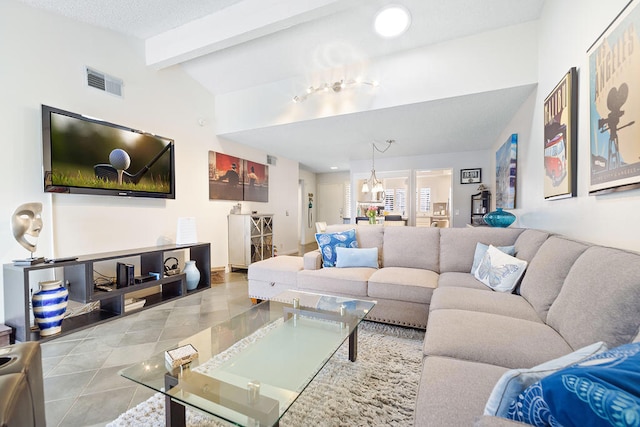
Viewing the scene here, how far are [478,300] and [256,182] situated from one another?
436 cm

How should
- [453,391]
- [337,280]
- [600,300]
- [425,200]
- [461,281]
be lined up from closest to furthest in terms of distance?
[453,391], [600,300], [461,281], [337,280], [425,200]

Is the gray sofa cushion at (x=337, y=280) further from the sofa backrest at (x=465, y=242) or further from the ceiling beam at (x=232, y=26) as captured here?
the ceiling beam at (x=232, y=26)

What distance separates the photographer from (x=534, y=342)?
1172 mm

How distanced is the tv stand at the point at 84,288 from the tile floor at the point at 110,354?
0.12 meters

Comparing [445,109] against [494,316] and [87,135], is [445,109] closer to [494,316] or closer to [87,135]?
[494,316]

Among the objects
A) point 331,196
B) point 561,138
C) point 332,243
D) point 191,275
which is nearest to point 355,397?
point 332,243

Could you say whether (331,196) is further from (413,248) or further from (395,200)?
(413,248)

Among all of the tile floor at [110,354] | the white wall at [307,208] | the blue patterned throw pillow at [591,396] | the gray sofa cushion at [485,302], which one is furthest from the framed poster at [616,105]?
the white wall at [307,208]

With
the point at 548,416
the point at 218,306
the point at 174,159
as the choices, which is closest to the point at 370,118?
the point at 174,159

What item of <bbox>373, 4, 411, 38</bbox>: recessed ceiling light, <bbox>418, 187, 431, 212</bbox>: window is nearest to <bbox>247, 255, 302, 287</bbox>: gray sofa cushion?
<bbox>373, 4, 411, 38</bbox>: recessed ceiling light

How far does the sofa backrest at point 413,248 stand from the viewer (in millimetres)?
2736

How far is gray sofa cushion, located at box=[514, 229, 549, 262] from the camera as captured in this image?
1.92 meters

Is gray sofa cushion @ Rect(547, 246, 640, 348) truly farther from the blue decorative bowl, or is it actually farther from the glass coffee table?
the blue decorative bowl

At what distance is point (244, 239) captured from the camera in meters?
4.43
